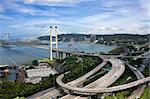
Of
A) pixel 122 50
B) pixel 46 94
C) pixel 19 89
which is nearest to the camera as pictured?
pixel 46 94

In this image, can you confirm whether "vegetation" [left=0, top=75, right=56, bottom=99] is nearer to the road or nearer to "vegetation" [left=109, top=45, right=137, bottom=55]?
the road

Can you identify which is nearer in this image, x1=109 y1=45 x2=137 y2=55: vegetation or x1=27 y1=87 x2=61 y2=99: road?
x1=27 y1=87 x2=61 y2=99: road

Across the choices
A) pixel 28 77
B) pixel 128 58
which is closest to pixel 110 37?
pixel 128 58

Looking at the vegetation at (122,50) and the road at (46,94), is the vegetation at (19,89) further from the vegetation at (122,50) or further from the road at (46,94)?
the vegetation at (122,50)

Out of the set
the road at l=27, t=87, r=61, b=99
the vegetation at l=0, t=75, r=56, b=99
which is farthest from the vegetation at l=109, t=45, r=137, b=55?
the road at l=27, t=87, r=61, b=99

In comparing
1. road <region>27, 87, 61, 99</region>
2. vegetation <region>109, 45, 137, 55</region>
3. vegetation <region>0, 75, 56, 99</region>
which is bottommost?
road <region>27, 87, 61, 99</region>

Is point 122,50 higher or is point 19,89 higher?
point 122,50

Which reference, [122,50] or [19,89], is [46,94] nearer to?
[19,89]

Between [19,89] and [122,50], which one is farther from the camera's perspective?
[122,50]

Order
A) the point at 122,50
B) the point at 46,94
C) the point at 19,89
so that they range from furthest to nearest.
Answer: the point at 122,50, the point at 19,89, the point at 46,94

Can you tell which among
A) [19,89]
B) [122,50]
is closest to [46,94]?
[19,89]

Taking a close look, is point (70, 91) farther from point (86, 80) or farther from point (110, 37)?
point (110, 37)
